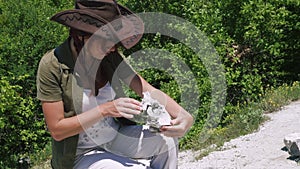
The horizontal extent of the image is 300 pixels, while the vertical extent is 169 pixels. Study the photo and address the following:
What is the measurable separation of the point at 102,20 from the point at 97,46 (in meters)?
0.15

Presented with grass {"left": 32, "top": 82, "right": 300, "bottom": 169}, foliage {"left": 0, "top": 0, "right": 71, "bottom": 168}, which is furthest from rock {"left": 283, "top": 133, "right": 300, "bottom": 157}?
foliage {"left": 0, "top": 0, "right": 71, "bottom": 168}

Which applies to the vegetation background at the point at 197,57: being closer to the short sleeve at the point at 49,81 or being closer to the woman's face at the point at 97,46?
the woman's face at the point at 97,46

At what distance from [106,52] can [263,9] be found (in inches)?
226

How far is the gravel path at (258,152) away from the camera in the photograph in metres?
5.87

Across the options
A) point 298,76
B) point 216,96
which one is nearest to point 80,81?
point 216,96

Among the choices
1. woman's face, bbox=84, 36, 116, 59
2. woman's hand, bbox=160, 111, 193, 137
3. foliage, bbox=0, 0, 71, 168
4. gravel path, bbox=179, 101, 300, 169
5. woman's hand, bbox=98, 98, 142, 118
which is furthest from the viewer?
foliage, bbox=0, 0, 71, 168

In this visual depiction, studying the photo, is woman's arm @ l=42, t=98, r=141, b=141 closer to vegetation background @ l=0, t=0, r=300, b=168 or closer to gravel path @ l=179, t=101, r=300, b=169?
gravel path @ l=179, t=101, r=300, b=169

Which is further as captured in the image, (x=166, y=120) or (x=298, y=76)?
(x=298, y=76)

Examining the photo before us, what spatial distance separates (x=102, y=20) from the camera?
3.31m

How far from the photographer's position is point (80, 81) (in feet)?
11.2

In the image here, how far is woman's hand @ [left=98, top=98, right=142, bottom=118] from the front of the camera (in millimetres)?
3223

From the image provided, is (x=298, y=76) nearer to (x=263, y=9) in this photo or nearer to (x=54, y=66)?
(x=263, y=9)

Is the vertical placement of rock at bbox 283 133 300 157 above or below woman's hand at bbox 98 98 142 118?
below

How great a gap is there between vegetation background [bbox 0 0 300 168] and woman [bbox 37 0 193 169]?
443cm
